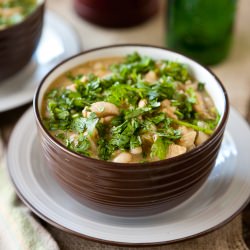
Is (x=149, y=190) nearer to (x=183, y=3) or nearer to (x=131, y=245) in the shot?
(x=131, y=245)

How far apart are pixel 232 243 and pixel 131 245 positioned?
11.8 inches

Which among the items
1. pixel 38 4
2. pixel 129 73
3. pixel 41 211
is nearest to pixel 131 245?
pixel 41 211

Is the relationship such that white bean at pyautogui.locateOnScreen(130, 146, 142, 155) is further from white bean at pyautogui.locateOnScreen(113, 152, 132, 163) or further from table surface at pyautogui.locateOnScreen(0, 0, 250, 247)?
table surface at pyautogui.locateOnScreen(0, 0, 250, 247)

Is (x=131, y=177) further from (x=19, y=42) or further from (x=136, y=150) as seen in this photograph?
(x=19, y=42)

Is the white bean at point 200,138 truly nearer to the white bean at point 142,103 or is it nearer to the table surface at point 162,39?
the white bean at point 142,103

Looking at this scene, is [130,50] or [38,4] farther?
[38,4]

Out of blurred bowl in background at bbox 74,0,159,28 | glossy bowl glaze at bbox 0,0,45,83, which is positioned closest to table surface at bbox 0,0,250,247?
blurred bowl in background at bbox 74,0,159,28

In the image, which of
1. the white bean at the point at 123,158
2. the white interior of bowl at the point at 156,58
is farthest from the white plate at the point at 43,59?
the white bean at the point at 123,158

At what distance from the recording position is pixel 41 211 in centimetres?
135

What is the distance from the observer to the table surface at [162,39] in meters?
1.94

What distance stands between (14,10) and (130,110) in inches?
29.6

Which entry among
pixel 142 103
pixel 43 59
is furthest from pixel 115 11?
pixel 142 103

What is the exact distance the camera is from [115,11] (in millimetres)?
2242

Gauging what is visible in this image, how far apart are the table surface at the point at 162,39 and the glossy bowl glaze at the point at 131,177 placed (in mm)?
538
